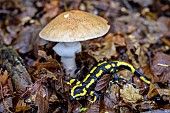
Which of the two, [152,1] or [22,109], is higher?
[152,1]

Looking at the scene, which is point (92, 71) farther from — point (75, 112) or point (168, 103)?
point (168, 103)

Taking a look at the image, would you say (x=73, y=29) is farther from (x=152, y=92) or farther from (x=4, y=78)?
(x=152, y=92)

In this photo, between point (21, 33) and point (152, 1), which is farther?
point (152, 1)

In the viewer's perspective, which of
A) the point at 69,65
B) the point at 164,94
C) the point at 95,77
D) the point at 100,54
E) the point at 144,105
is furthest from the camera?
the point at 100,54

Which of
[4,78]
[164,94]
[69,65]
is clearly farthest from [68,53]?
[164,94]

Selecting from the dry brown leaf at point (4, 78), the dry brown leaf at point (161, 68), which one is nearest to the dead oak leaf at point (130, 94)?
the dry brown leaf at point (161, 68)

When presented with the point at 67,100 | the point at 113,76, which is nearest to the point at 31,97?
the point at 67,100

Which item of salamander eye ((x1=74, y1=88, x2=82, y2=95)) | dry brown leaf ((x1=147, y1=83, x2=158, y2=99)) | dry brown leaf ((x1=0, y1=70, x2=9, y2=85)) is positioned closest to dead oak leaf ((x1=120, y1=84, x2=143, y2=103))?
dry brown leaf ((x1=147, y1=83, x2=158, y2=99))

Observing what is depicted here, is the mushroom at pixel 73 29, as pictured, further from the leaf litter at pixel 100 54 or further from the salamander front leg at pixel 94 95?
the salamander front leg at pixel 94 95
